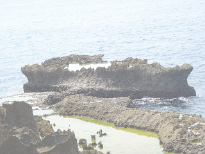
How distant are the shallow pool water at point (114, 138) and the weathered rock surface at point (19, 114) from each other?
7468 millimetres

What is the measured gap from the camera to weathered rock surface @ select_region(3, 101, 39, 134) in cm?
4025

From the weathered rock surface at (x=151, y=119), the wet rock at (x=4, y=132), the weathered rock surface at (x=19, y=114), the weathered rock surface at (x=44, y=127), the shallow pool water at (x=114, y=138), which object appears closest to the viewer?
the wet rock at (x=4, y=132)

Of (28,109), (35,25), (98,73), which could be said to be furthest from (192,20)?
(28,109)

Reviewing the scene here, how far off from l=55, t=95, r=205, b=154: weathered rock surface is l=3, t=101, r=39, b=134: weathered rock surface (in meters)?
13.3

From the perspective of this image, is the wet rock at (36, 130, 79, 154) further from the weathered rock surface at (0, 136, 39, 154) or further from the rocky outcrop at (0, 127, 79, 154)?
the weathered rock surface at (0, 136, 39, 154)

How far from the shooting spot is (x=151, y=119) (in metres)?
48.5

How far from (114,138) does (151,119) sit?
19.5 feet

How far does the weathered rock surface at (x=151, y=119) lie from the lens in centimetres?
4084

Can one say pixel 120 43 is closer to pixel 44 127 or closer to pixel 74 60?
pixel 74 60

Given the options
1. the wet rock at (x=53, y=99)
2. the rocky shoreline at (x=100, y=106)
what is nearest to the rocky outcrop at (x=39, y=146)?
the rocky shoreline at (x=100, y=106)

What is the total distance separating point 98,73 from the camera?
67.6 metres

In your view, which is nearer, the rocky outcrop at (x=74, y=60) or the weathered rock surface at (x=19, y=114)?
the weathered rock surface at (x=19, y=114)

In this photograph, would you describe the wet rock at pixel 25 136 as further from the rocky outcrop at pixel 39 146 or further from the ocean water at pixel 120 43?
the ocean water at pixel 120 43

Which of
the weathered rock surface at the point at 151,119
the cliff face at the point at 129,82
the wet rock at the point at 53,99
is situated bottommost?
the weathered rock surface at the point at 151,119
